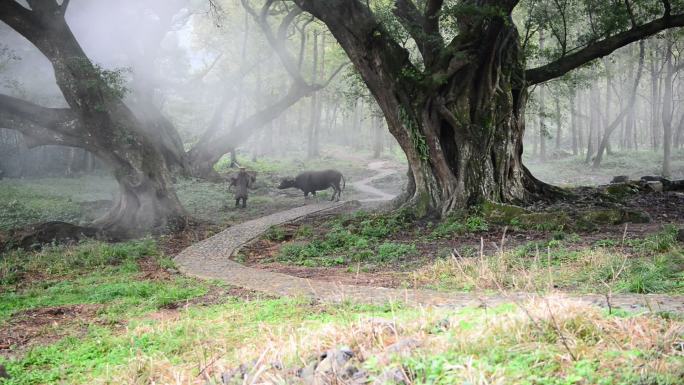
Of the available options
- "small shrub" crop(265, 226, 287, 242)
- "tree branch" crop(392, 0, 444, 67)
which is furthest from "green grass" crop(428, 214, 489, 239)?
"tree branch" crop(392, 0, 444, 67)

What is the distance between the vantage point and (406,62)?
1514 centimetres

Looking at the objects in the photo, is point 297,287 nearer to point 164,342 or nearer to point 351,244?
point 164,342

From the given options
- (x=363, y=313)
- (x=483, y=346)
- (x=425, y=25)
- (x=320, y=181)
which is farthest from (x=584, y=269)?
(x=320, y=181)

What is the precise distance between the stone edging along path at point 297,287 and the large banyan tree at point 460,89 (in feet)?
16.4

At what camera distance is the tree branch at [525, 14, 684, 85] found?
14.3m

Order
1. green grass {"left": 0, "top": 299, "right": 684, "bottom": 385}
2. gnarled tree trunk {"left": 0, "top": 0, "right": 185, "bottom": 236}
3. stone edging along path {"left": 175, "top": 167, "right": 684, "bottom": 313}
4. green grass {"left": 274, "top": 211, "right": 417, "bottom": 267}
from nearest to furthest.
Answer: green grass {"left": 0, "top": 299, "right": 684, "bottom": 385} → stone edging along path {"left": 175, "top": 167, "right": 684, "bottom": 313} → green grass {"left": 274, "top": 211, "right": 417, "bottom": 267} → gnarled tree trunk {"left": 0, "top": 0, "right": 185, "bottom": 236}

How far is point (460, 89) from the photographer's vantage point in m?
14.9

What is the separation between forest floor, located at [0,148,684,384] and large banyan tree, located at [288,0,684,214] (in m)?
1.44

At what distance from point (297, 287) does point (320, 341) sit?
4.56 meters


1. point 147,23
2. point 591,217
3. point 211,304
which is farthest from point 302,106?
point 211,304

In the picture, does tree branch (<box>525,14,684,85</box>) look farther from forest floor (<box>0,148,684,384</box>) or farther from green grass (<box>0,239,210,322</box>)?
green grass (<box>0,239,210,322</box>)

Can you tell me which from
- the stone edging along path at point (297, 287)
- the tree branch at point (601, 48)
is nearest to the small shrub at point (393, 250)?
the stone edging along path at point (297, 287)

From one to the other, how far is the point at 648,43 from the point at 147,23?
2851cm

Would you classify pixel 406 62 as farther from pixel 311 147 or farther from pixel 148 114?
pixel 311 147
